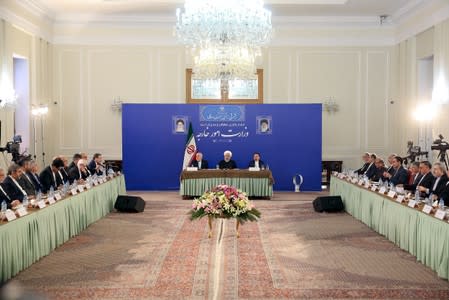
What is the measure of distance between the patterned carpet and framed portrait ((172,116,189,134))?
4.66m

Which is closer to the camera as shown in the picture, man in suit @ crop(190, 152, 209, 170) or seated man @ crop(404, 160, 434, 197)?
seated man @ crop(404, 160, 434, 197)

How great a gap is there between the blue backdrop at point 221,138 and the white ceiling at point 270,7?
247 centimetres

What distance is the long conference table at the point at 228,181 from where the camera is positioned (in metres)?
12.1

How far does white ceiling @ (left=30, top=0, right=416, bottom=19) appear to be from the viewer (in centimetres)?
1310

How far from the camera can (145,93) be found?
14969mm

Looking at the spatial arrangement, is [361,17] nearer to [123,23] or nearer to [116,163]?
[123,23]

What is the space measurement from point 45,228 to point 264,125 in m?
7.86

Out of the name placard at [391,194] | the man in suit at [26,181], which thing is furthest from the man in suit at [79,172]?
the name placard at [391,194]

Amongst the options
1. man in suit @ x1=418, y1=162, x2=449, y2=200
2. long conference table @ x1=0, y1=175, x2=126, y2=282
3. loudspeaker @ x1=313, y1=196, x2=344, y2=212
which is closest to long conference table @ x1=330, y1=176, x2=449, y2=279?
loudspeaker @ x1=313, y1=196, x2=344, y2=212

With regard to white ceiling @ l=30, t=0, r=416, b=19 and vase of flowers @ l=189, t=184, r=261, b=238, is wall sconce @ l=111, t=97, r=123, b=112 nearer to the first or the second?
white ceiling @ l=30, t=0, r=416, b=19

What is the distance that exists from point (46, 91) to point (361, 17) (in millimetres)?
8610

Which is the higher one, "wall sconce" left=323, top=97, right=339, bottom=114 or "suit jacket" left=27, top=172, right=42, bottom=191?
"wall sconce" left=323, top=97, right=339, bottom=114

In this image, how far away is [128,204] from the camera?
1022 centimetres

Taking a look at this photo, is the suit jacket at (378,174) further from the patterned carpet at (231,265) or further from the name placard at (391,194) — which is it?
the name placard at (391,194)
